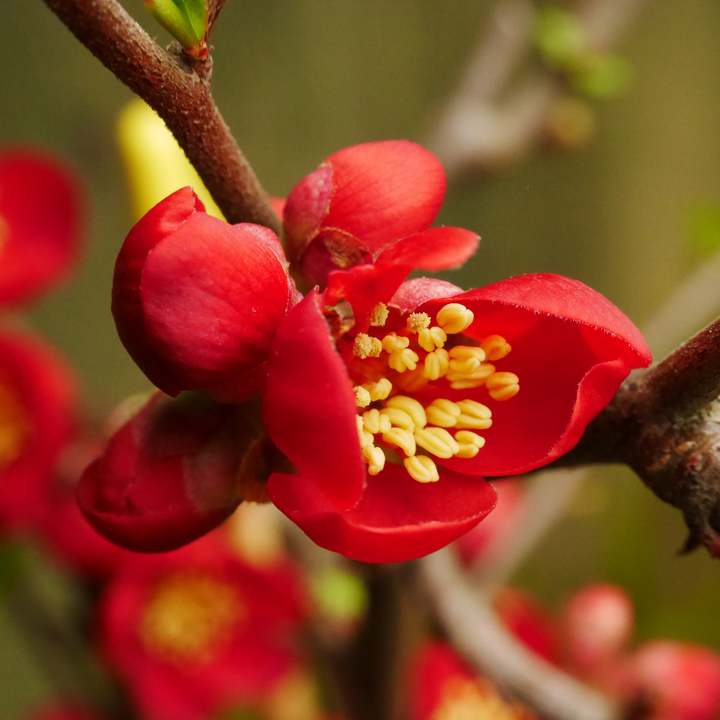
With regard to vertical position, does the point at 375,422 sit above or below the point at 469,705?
above

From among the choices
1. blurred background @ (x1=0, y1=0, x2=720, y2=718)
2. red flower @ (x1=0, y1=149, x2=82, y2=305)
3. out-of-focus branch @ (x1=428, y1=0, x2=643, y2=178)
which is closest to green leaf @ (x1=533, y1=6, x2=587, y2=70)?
out-of-focus branch @ (x1=428, y1=0, x2=643, y2=178)

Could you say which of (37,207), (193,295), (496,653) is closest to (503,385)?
(193,295)

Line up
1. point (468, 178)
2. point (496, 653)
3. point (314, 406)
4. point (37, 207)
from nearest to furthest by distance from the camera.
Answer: point (314, 406)
point (496, 653)
point (37, 207)
point (468, 178)

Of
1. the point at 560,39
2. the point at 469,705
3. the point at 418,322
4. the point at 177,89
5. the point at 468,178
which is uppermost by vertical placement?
the point at 177,89

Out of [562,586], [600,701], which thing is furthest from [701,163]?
[600,701]

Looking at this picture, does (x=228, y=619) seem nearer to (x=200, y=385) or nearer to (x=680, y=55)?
(x=200, y=385)

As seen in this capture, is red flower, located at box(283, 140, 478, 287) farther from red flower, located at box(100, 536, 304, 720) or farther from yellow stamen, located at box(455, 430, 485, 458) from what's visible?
red flower, located at box(100, 536, 304, 720)

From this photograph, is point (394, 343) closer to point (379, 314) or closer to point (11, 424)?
point (379, 314)
